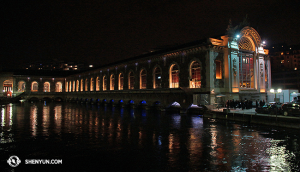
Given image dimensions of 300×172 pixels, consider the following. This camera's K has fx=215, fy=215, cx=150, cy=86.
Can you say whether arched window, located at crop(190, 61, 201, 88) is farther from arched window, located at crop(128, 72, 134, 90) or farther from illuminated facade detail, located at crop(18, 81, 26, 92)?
illuminated facade detail, located at crop(18, 81, 26, 92)

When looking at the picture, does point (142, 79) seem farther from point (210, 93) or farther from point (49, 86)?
point (49, 86)

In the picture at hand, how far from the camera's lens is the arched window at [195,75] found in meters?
34.1

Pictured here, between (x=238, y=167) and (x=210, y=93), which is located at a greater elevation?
(x=210, y=93)

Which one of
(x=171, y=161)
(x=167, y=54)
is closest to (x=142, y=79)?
(x=167, y=54)

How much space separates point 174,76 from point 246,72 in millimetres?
12174

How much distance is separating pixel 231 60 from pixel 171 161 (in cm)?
2733

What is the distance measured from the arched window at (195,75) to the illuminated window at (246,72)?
7.44 m

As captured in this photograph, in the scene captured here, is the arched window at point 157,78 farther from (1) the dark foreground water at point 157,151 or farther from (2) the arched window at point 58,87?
(2) the arched window at point 58,87

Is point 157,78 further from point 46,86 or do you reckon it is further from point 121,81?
point 46,86

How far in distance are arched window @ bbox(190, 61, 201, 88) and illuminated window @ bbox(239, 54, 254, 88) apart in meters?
7.44

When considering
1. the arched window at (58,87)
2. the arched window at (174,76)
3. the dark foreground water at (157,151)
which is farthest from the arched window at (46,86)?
the dark foreground water at (157,151)

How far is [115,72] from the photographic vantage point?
2146 inches

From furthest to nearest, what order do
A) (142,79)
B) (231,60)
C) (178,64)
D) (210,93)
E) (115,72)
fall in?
(115,72), (142,79), (178,64), (231,60), (210,93)

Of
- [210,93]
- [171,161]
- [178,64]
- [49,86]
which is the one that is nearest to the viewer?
[171,161]
